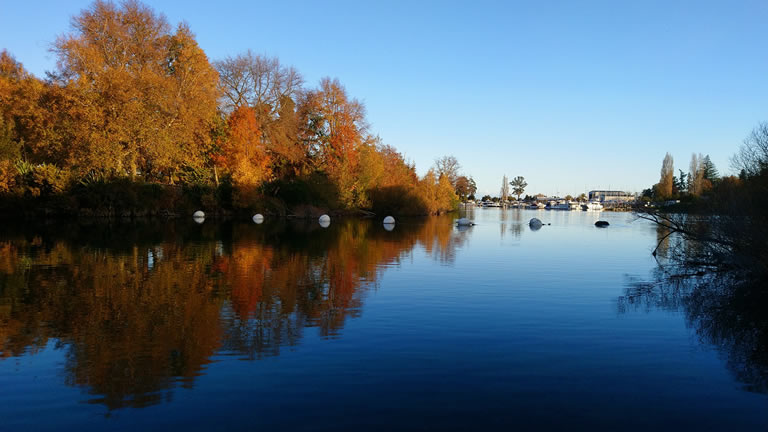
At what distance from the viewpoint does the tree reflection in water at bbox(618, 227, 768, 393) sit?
8.80 metres

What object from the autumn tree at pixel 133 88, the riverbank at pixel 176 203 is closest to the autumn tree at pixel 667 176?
the riverbank at pixel 176 203

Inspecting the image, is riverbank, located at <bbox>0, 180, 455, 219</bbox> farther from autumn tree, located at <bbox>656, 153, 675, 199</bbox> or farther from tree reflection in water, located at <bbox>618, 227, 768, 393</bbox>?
autumn tree, located at <bbox>656, 153, 675, 199</bbox>

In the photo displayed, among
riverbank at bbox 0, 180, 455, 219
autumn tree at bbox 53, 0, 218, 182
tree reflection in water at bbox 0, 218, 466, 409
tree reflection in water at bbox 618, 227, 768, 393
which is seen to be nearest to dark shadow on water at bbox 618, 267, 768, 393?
tree reflection in water at bbox 618, 227, 768, 393

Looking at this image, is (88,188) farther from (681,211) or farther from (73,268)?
(681,211)

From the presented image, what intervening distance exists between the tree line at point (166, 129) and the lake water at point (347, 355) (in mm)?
28401

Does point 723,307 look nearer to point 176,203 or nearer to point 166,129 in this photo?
point 166,129

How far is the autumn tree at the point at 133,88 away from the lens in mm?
40344

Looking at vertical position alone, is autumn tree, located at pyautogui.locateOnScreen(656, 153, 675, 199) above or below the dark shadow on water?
above

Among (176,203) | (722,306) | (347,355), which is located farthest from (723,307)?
(176,203)

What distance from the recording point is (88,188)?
146ft

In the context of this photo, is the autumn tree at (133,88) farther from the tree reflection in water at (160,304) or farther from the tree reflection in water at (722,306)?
the tree reflection in water at (722,306)

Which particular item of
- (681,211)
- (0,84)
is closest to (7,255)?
(681,211)

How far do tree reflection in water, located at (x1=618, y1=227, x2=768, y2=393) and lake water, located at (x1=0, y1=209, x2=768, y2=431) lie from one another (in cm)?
23

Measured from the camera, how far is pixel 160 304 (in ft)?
38.4
